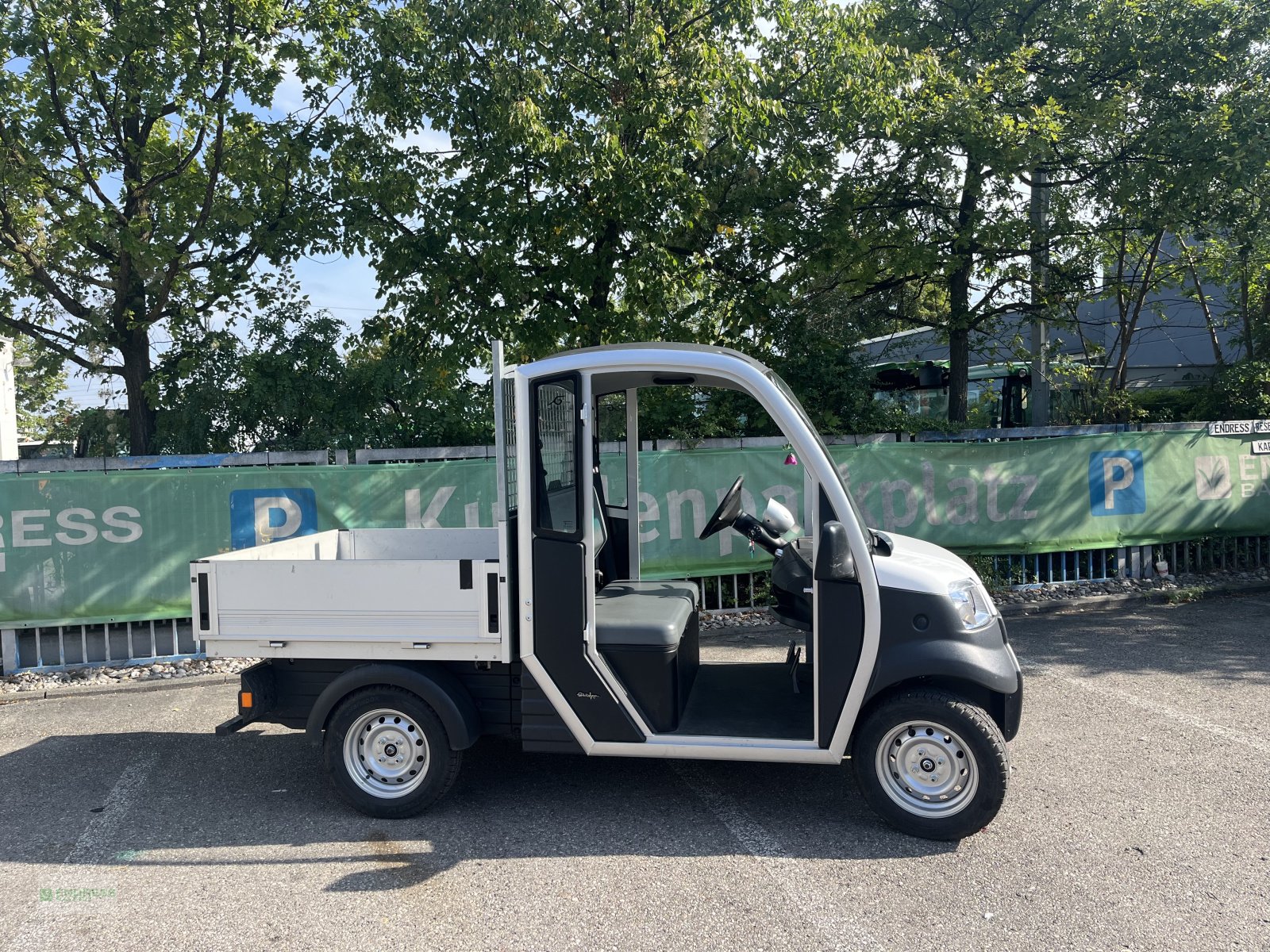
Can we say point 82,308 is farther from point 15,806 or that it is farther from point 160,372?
point 15,806

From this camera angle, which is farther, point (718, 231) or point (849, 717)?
point (718, 231)

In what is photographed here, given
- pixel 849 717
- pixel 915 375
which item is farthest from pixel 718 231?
pixel 849 717

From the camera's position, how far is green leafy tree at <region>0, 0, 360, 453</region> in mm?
9055

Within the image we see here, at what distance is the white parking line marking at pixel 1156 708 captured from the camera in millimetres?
5391

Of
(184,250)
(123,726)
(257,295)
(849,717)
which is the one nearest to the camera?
(849,717)

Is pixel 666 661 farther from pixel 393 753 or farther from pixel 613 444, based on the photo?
pixel 613 444

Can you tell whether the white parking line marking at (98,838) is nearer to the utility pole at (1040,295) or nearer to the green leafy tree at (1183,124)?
the utility pole at (1040,295)

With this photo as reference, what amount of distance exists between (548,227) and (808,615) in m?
6.75

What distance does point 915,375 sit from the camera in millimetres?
12758

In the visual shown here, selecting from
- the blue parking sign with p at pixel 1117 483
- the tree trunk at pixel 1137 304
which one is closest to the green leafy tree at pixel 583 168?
the blue parking sign with p at pixel 1117 483

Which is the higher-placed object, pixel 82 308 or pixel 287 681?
pixel 82 308

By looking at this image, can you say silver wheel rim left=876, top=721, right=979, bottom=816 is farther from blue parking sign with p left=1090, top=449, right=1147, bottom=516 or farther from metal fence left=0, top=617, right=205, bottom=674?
blue parking sign with p left=1090, top=449, right=1147, bottom=516

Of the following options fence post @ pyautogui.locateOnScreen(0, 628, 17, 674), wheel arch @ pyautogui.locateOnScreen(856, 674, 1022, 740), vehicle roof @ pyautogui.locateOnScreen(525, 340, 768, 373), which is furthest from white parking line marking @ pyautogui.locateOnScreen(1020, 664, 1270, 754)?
fence post @ pyautogui.locateOnScreen(0, 628, 17, 674)

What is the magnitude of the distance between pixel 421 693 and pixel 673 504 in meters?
4.58
